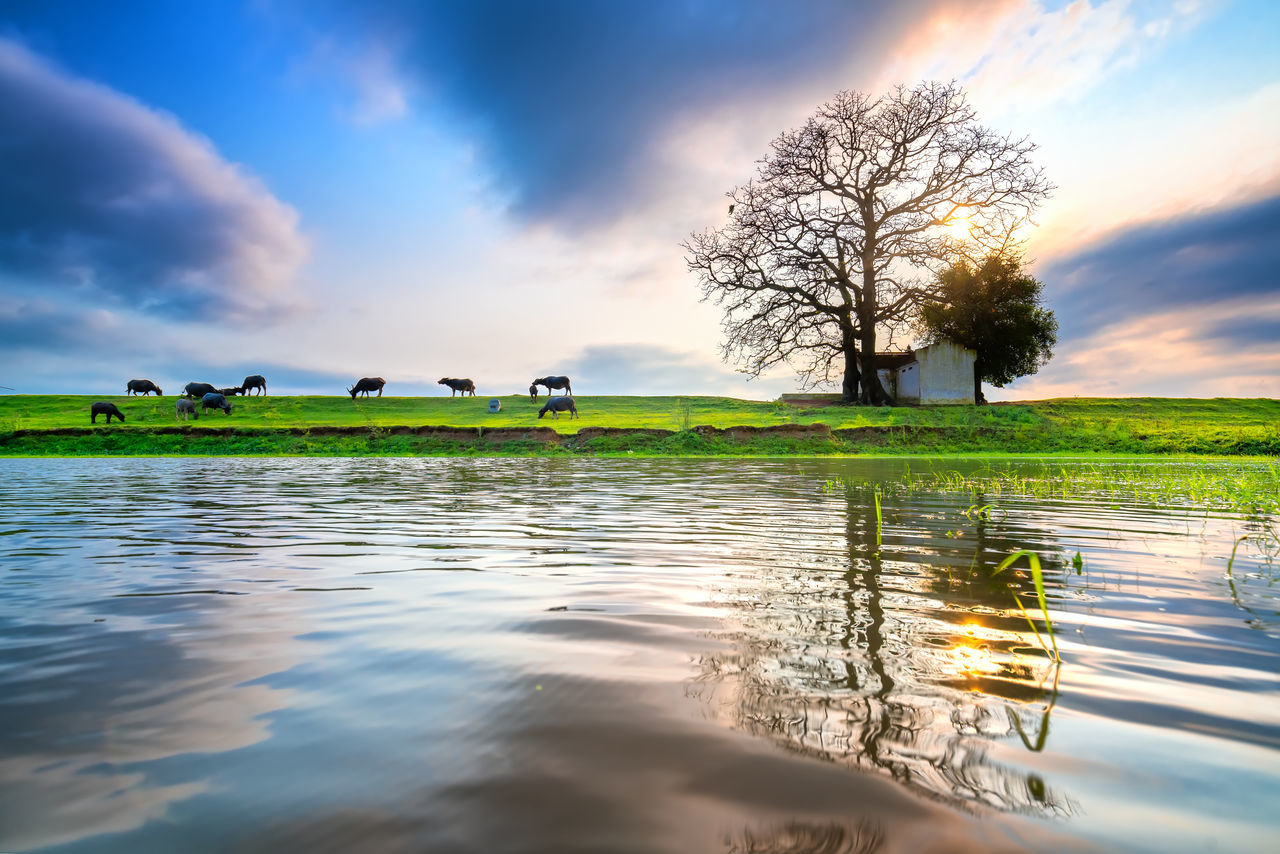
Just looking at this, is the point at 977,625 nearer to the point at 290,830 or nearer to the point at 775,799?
the point at 775,799

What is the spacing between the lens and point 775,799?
1.78 m

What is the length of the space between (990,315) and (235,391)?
2119 inches

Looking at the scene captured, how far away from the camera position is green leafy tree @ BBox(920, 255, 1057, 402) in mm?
41312

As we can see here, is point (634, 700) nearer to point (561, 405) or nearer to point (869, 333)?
point (561, 405)

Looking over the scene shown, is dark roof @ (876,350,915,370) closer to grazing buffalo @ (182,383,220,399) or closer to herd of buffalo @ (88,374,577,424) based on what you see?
herd of buffalo @ (88,374,577,424)

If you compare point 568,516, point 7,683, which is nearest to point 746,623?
point 7,683

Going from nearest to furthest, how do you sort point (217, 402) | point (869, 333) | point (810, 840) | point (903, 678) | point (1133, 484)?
point (810, 840) → point (903, 678) → point (1133, 484) → point (217, 402) → point (869, 333)

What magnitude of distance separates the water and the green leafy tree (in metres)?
39.3

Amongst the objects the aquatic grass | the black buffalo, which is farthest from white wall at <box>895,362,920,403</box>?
the black buffalo

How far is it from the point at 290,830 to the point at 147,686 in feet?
5.00

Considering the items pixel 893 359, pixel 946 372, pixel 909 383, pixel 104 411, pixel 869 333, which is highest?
pixel 869 333

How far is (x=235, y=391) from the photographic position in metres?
51.3

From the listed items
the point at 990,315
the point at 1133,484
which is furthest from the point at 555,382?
the point at 1133,484

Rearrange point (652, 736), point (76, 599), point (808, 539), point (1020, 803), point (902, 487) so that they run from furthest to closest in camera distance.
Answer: point (902, 487)
point (808, 539)
point (76, 599)
point (652, 736)
point (1020, 803)
